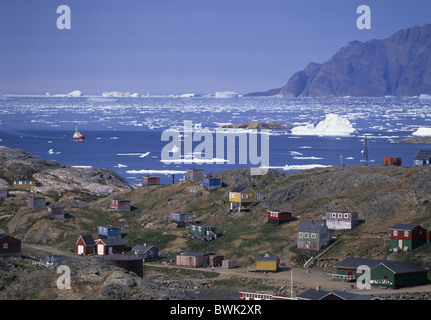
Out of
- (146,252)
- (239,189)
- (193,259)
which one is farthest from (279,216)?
(146,252)

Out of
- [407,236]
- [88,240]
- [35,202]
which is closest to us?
[407,236]

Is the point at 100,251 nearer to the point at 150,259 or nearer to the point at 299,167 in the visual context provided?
the point at 150,259

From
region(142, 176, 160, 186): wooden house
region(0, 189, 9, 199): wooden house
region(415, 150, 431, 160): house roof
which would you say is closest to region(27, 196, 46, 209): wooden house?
region(0, 189, 9, 199): wooden house

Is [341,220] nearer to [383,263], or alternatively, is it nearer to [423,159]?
[383,263]

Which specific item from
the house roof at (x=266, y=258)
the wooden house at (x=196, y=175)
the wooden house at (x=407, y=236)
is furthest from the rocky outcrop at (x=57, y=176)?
the wooden house at (x=407, y=236)
